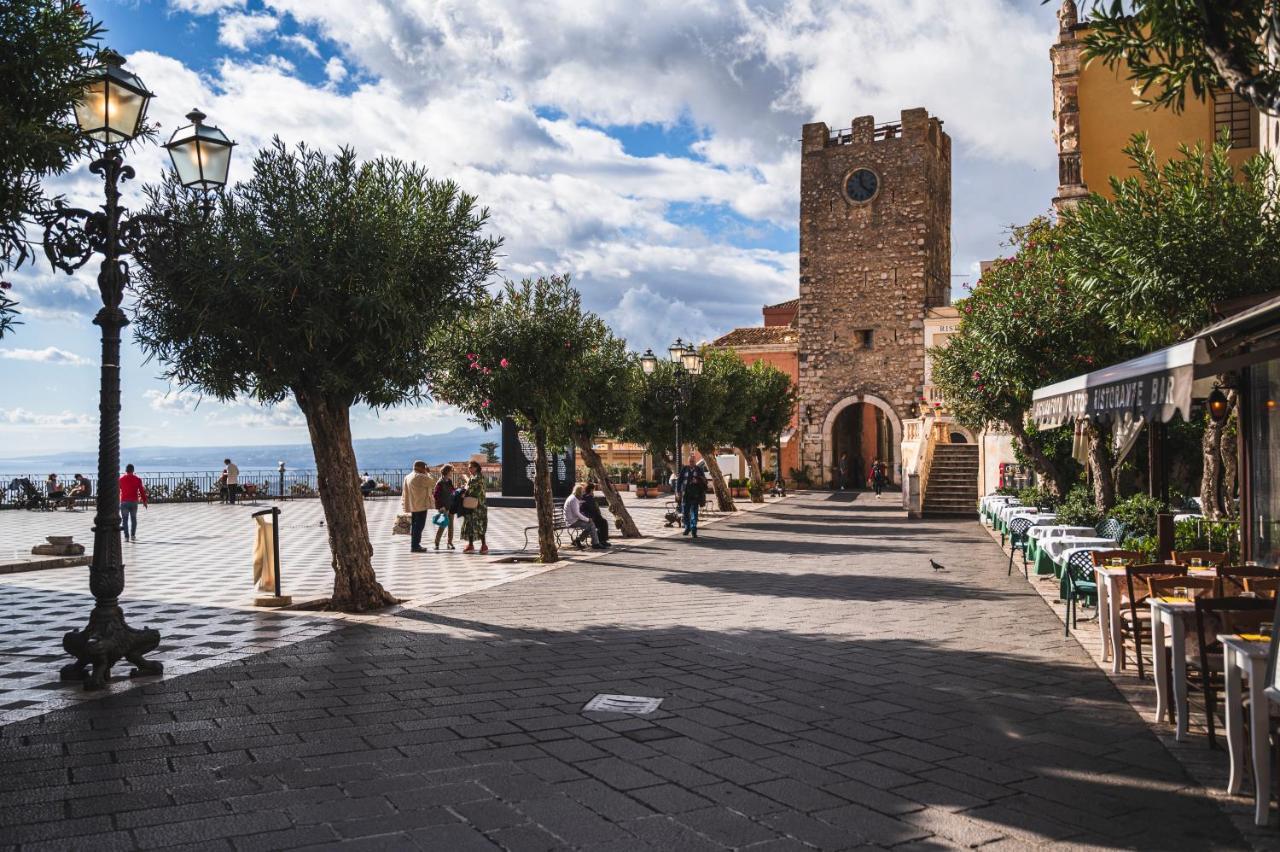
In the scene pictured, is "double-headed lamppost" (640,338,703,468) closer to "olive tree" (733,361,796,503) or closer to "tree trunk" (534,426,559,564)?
"tree trunk" (534,426,559,564)

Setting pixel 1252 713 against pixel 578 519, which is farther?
pixel 578 519

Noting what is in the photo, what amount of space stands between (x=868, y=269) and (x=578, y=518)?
27.9 meters

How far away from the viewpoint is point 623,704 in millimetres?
6082

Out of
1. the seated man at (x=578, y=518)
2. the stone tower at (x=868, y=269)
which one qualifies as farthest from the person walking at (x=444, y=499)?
the stone tower at (x=868, y=269)

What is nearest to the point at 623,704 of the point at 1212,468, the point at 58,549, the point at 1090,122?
the point at 1212,468

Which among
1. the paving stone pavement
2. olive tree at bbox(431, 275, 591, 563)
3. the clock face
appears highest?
the clock face

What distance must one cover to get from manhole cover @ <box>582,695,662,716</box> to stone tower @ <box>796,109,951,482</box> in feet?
120

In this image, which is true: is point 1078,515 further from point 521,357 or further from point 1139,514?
point 521,357

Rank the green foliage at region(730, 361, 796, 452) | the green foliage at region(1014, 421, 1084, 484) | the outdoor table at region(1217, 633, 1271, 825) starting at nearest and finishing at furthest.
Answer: the outdoor table at region(1217, 633, 1271, 825)
the green foliage at region(1014, 421, 1084, 484)
the green foliage at region(730, 361, 796, 452)

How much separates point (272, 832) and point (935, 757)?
319 cm

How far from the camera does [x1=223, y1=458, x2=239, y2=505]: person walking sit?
32.7 metres

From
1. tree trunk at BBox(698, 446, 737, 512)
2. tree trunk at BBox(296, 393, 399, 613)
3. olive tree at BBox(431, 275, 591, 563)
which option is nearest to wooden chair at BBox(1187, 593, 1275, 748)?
tree trunk at BBox(296, 393, 399, 613)

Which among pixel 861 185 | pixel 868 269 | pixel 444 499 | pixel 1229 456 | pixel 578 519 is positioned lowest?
pixel 578 519

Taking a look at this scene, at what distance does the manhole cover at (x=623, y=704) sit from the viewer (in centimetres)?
592
